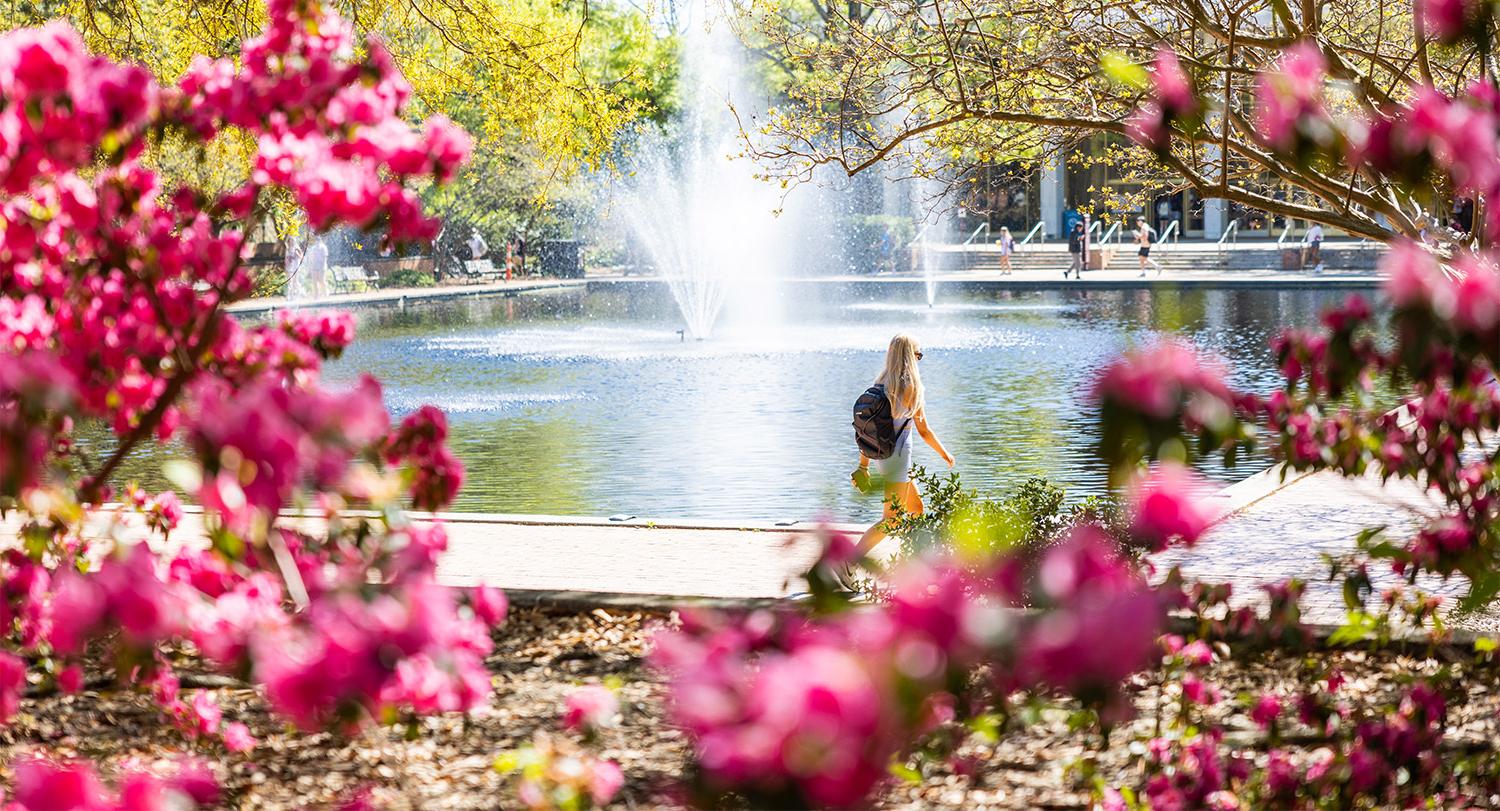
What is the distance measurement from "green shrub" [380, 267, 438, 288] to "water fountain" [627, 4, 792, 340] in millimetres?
5941

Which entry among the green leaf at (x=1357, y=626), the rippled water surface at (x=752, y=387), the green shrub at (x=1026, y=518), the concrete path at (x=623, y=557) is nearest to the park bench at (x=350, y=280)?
the rippled water surface at (x=752, y=387)

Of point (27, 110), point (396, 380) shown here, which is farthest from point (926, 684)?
point (396, 380)

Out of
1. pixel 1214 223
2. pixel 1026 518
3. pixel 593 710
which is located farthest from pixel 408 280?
pixel 593 710

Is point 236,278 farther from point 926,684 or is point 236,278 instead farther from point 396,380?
point 396,380

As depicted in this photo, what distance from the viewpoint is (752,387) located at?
19781mm

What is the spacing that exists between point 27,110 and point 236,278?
0.94 m

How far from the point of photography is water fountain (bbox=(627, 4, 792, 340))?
124 feet

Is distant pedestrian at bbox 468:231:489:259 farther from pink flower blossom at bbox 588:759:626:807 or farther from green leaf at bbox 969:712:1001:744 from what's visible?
green leaf at bbox 969:712:1001:744

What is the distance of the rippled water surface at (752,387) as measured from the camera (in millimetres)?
13023

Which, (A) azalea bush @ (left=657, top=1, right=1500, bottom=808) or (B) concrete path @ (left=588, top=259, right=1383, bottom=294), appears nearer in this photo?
(A) azalea bush @ (left=657, top=1, right=1500, bottom=808)

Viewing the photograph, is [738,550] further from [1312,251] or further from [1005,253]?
[1005,253]

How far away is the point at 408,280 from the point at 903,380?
38.0 m

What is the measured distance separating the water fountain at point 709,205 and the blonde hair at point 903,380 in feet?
73.7

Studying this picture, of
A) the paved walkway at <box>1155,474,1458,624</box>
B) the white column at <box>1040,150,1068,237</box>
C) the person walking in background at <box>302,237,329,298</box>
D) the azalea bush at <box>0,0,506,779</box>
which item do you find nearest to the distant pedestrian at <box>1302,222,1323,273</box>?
the white column at <box>1040,150,1068,237</box>
